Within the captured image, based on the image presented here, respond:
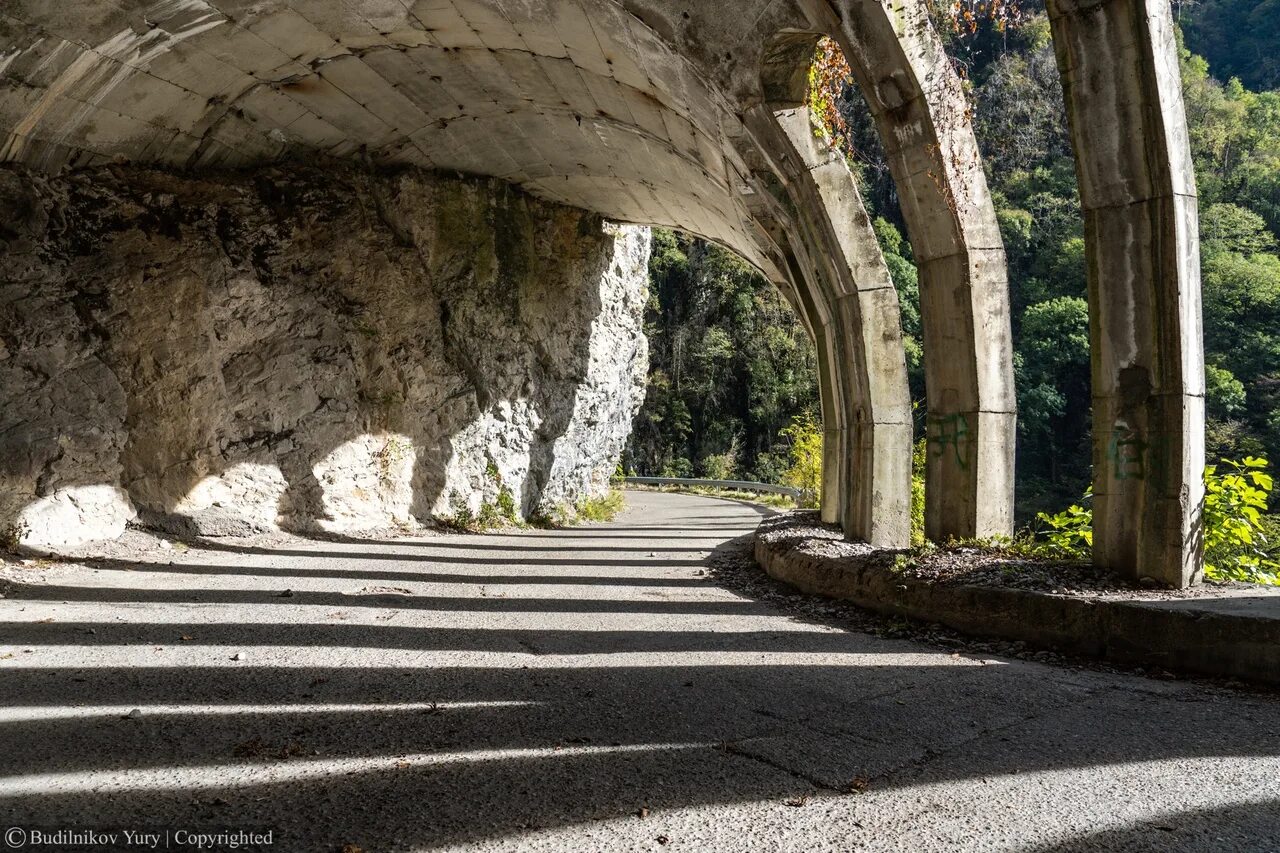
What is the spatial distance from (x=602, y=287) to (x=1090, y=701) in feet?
39.1

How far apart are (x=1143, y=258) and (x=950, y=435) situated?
2097 mm

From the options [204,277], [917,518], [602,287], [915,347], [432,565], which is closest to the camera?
[432,565]

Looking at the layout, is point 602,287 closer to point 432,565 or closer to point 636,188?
point 636,188

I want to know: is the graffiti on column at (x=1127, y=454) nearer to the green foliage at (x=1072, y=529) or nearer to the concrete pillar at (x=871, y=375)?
the green foliage at (x=1072, y=529)

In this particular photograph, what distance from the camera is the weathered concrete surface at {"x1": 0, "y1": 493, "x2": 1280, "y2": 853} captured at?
8.64ft

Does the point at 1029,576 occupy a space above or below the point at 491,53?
below

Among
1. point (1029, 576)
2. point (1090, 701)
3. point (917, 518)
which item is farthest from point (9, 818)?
point (917, 518)

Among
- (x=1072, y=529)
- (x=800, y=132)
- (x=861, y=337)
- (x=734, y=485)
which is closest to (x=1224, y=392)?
(x=734, y=485)

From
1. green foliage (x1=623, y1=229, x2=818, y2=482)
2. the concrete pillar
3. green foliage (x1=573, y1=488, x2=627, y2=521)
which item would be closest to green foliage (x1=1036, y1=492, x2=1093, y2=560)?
the concrete pillar

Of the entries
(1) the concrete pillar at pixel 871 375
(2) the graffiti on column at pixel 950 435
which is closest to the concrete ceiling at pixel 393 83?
(1) the concrete pillar at pixel 871 375

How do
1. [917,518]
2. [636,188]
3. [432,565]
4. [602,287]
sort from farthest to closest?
[602,287] < [636,188] < [917,518] < [432,565]

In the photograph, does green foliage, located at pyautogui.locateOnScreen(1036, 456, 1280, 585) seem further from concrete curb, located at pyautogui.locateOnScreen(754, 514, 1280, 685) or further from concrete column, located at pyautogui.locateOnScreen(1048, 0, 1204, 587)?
concrete curb, located at pyautogui.locateOnScreen(754, 514, 1280, 685)

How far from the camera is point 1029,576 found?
5.42 metres

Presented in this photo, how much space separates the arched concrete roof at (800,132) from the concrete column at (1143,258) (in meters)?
0.01
